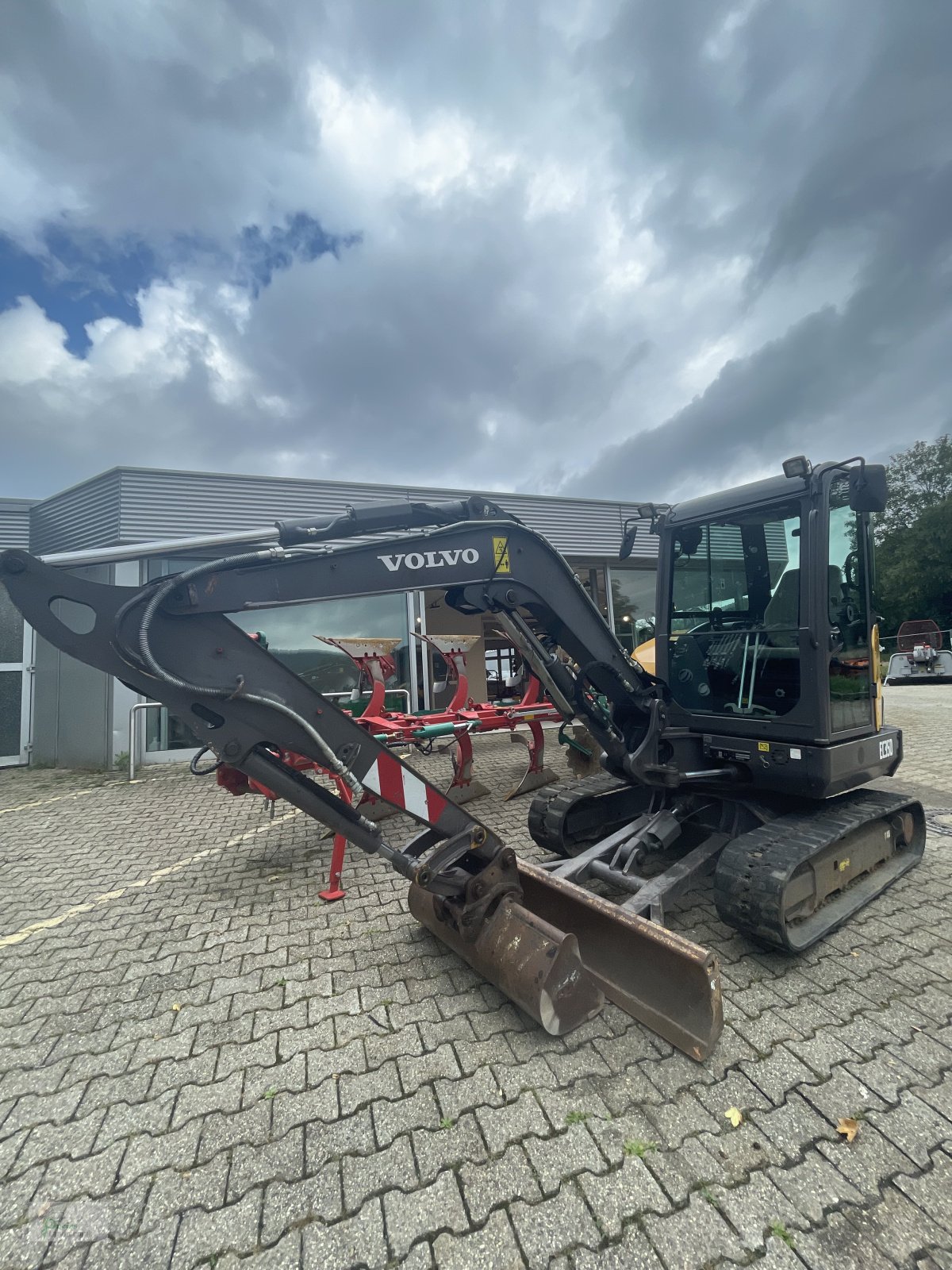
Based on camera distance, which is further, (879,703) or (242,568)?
(879,703)

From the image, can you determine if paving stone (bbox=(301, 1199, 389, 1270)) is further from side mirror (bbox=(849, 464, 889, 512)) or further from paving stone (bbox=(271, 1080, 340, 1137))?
side mirror (bbox=(849, 464, 889, 512))

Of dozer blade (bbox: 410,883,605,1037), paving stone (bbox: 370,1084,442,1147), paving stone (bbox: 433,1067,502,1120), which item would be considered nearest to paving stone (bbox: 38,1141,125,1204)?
paving stone (bbox: 370,1084,442,1147)

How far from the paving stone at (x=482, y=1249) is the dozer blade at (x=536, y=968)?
2.52 ft

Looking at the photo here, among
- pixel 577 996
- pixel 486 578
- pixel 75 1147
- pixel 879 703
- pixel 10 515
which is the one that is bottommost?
pixel 75 1147

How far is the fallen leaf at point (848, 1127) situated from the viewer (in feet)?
6.52

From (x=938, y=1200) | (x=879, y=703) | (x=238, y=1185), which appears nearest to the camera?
(x=938, y=1200)

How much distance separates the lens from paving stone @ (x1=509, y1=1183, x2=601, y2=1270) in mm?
1658

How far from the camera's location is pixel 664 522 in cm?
430

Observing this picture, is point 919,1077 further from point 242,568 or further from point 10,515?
point 10,515

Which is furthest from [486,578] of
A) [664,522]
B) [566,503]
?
[566,503]

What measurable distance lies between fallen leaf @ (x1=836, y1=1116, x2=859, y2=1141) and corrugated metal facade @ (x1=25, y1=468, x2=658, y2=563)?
9281 mm

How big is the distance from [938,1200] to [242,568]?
326cm

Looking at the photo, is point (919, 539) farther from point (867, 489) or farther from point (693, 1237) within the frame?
point (693, 1237)

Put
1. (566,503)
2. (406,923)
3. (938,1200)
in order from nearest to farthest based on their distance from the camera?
(938,1200) < (406,923) < (566,503)
